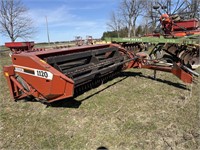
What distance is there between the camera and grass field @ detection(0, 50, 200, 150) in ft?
8.14

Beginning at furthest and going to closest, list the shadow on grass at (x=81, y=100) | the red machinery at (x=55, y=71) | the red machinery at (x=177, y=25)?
the red machinery at (x=177, y=25) < the shadow on grass at (x=81, y=100) < the red machinery at (x=55, y=71)

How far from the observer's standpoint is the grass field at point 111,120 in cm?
248

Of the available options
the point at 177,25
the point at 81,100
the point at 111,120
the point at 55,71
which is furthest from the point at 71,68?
the point at 177,25

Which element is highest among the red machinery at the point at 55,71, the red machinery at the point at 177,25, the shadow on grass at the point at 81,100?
the red machinery at the point at 177,25

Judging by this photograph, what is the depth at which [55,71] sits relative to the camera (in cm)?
289

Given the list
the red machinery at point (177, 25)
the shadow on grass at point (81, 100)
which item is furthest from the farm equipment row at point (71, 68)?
the red machinery at point (177, 25)

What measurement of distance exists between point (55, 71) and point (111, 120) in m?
1.22

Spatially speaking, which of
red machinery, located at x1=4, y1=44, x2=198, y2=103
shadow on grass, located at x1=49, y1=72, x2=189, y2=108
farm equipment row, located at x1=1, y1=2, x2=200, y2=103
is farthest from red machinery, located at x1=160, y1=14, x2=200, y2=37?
red machinery, located at x1=4, y1=44, x2=198, y2=103

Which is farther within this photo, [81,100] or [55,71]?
[81,100]

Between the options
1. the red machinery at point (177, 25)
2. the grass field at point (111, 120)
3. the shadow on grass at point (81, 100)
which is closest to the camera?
the grass field at point (111, 120)

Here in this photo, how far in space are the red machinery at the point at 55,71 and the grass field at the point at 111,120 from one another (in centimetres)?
36

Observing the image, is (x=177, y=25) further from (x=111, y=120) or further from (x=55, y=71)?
(x=55, y=71)

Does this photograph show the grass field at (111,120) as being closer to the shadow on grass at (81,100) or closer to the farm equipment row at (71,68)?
the shadow on grass at (81,100)

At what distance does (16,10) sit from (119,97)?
28.2m
